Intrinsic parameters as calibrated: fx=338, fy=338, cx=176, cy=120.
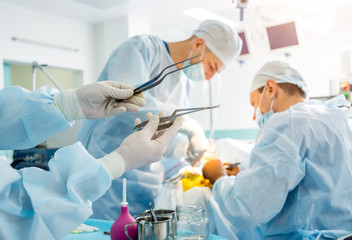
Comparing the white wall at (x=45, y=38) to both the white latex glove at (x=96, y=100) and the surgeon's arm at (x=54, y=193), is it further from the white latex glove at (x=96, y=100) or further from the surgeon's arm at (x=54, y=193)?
the surgeon's arm at (x=54, y=193)

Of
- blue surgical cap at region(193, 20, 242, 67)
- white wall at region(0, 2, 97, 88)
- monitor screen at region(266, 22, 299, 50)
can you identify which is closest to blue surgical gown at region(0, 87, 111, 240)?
blue surgical cap at region(193, 20, 242, 67)

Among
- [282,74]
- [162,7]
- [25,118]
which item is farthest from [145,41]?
[162,7]

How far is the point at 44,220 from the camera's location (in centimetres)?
80

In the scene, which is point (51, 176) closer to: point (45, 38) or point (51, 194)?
point (51, 194)

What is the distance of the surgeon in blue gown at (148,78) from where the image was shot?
64.9 inches

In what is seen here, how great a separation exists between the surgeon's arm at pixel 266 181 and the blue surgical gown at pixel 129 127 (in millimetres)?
453

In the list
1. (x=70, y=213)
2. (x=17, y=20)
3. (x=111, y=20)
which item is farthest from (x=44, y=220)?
(x=111, y=20)

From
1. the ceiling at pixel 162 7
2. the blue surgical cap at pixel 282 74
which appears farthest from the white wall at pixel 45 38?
the blue surgical cap at pixel 282 74

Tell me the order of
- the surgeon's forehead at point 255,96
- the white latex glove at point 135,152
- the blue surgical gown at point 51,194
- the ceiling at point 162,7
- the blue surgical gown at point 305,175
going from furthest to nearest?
the ceiling at point 162,7
the surgeon's forehead at point 255,96
the blue surgical gown at point 305,175
the white latex glove at point 135,152
the blue surgical gown at point 51,194

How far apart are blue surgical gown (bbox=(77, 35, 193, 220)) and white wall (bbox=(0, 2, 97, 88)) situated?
3486 millimetres

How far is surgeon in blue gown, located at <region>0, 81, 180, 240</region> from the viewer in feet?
2.62

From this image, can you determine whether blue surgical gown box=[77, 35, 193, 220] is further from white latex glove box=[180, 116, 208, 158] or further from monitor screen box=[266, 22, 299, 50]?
monitor screen box=[266, 22, 299, 50]

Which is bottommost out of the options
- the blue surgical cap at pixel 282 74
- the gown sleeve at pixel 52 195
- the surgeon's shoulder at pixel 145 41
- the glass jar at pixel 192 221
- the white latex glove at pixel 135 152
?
the glass jar at pixel 192 221

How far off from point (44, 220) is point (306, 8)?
4.86m
